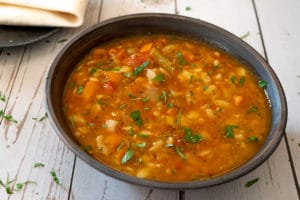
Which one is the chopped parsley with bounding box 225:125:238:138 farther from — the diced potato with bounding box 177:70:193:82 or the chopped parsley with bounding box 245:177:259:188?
the diced potato with bounding box 177:70:193:82

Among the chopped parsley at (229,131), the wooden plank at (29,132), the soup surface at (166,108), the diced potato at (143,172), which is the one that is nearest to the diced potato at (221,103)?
the soup surface at (166,108)

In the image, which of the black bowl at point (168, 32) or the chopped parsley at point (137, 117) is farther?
the chopped parsley at point (137, 117)

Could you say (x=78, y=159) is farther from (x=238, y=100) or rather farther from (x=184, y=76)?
(x=238, y=100)

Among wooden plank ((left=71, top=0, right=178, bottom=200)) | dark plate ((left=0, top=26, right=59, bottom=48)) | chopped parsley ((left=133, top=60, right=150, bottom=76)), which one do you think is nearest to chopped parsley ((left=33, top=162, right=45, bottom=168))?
wooden plank ((left=71, top=0, right=178, bottom=200))

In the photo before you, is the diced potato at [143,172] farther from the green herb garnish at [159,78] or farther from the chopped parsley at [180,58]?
the chopped parsley at [180,58]

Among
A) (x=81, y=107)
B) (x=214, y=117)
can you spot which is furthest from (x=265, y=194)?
(x=81, y=107)

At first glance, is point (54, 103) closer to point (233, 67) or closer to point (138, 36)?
point (138, 36)
